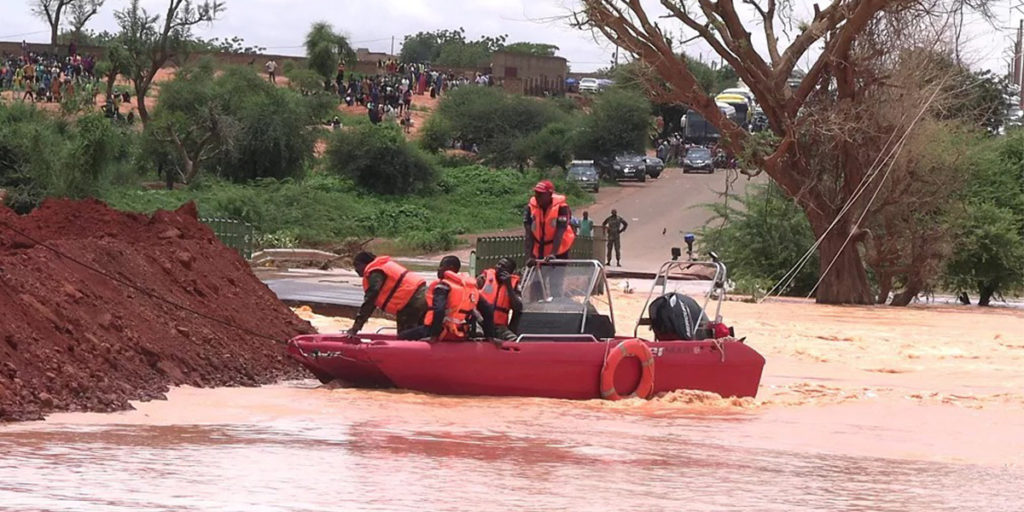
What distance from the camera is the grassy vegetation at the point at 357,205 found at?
45.2 metres

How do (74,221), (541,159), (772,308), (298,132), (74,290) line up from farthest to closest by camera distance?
1. (541,159)
2. (298,132)
3. (772,308)
4. (74,221)
5. (74,290)

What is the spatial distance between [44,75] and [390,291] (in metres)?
50.8

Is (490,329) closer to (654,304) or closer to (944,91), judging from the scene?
(654,304)

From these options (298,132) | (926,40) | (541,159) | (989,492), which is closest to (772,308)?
(926,40)

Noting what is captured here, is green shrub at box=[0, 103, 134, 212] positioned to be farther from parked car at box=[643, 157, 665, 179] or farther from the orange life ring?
parked car at box=[643, 157, 665, 179]

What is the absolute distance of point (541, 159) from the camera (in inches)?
2709

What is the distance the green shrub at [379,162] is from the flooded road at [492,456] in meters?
41.5

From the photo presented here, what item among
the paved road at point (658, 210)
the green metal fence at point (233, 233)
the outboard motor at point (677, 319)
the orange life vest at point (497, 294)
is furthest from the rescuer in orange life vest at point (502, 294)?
the paved road at point (658, 210)

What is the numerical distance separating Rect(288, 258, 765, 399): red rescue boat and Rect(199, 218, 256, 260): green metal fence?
482 inches

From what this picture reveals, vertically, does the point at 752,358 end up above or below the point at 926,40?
below

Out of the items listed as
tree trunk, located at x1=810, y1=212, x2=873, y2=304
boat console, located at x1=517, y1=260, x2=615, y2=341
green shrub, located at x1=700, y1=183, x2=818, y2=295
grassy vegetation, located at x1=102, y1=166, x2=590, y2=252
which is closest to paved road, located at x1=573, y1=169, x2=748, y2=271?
grassy vegetation, located at x1=102, y1=166, x2=590, y2=252

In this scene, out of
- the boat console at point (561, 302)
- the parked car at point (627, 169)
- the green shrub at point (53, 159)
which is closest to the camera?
the boat console at point (561, 302)

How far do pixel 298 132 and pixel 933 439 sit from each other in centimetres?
4574

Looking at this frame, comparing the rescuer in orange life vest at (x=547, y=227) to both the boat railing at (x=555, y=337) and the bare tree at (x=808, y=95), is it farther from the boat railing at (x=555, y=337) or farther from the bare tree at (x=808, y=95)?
the bare tree at (x=808, y=95)
